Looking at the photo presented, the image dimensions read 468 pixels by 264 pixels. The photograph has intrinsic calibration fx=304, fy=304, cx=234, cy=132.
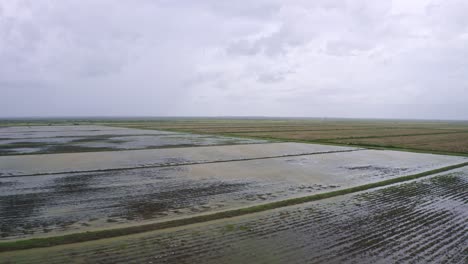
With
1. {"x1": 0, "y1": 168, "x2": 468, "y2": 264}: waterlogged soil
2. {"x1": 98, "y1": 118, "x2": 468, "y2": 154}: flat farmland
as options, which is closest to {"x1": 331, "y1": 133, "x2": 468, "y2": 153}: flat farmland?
{"x1": 98, "y1": 118, "x2": 468, "y2": 154}: flat farmland

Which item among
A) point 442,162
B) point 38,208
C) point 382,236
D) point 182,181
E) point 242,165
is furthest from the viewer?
point 442,162

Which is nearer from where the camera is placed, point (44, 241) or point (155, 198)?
point (44, 241)

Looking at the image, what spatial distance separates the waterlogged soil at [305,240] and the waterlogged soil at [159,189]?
4.48 feet

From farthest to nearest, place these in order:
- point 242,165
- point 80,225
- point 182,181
A: 1. point 242,165
2. point 182,181
3. point 80,225

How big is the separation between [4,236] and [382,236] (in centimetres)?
944

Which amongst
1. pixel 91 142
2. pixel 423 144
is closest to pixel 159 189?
pixel 91 142

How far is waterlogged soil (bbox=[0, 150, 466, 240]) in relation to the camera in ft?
29.2

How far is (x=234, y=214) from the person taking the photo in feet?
31.0

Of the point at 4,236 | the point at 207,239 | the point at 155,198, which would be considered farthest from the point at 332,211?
the point at 4,236

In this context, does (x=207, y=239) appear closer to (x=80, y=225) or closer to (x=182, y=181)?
(x=80, y=225)

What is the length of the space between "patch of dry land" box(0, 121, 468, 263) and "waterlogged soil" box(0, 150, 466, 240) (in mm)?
46

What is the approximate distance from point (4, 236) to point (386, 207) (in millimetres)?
11257

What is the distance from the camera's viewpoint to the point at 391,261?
6418 millimetres

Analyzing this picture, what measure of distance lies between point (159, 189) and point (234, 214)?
4441mm
